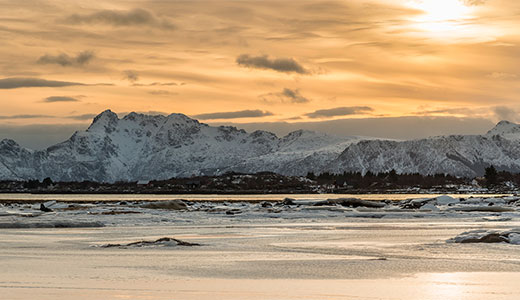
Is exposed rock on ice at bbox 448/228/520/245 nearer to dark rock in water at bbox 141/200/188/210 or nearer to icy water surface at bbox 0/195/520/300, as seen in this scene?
icy water surface at bbox 0/195/520/300

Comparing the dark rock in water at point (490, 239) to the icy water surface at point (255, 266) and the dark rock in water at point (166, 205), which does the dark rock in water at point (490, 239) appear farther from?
the dark rock in water at point (166, 205)

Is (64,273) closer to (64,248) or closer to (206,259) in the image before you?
(206,259)

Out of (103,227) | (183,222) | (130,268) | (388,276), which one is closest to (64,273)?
(130,268)

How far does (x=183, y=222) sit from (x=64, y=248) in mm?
28832

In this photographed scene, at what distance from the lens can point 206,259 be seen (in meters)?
32.2

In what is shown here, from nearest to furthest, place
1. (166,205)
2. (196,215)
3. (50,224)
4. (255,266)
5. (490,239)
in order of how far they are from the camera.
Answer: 1. (255,266)
2. (490,239)
3. (50,224)
4. (196,215)
5. (166,205)

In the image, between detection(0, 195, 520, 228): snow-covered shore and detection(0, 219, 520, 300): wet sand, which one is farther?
detection(0, 195, 520, 228): snow-covered shore

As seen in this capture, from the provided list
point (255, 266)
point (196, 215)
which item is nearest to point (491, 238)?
point (255, 266)

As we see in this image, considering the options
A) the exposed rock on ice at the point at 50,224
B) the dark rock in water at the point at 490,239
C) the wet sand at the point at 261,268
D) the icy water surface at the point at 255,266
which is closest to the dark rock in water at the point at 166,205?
the exposed rock on ice at the point at 50,224

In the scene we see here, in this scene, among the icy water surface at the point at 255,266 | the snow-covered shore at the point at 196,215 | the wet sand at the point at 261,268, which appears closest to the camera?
the wet sand at the point at 261,268

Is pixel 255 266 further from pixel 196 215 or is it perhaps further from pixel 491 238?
pixel 196 215

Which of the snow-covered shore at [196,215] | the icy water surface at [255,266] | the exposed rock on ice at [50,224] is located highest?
the icy water surface at [255,266]

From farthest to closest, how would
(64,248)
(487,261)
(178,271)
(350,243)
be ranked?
1. (350,243)
2. (64,248)
3. (487,261)
4. (178,271)

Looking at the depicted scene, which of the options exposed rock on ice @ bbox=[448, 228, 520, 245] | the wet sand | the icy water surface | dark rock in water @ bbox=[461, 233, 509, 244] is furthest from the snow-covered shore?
dark rock in water @ bbox=[461, 233, 509, 244]
